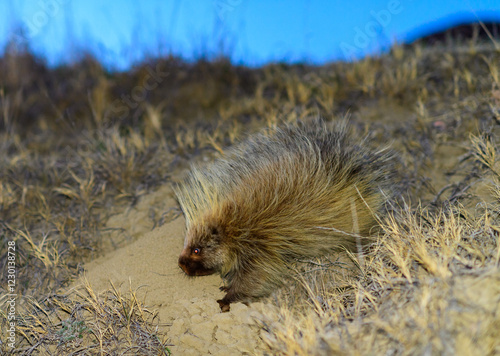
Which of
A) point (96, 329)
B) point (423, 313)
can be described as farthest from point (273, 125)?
point (423, 313)

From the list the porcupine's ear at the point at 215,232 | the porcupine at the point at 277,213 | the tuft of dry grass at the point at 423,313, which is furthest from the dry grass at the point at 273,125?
the porcupine's ear at the point at 215,232

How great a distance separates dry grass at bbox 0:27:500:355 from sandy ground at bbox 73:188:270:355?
5.2 inches

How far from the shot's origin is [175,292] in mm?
2781

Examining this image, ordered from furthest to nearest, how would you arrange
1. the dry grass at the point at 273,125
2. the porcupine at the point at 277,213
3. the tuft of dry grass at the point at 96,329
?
the porcupine at the point at 277,213, the tuft of dry grass at the point at 96,329, the dry grass at the point at 273,125

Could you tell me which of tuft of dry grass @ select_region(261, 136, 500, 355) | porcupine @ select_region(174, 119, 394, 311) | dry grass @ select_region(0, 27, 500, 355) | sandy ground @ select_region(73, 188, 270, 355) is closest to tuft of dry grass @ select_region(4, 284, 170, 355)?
dry grass @ select_region(0, 27, 500, 355)

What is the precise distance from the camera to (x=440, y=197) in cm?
342

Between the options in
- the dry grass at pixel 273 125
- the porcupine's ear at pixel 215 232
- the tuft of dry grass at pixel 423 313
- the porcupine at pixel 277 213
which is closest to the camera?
the tuft of dry grass at pixel 423 313

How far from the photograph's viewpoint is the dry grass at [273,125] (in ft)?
5.74

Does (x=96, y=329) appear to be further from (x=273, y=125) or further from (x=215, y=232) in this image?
(x=273, y=125)

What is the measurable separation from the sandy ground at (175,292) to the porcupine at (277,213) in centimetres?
12

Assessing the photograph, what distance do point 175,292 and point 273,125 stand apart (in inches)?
65.9

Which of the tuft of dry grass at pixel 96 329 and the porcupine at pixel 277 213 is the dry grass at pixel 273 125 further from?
the porcupine at pixel 277 213

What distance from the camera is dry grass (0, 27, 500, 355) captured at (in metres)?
1.75

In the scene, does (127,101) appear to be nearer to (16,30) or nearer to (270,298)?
(16,30)
